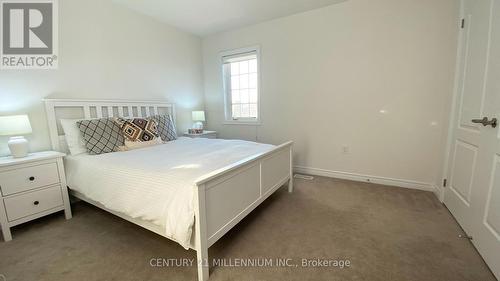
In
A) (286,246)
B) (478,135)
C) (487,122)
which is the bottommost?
(286,246)

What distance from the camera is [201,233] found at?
3.99 feet

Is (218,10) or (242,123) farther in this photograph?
(242,123)

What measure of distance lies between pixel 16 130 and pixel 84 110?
0.71 meters

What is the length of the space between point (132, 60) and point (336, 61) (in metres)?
2.95

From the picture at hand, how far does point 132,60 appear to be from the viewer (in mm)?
2957

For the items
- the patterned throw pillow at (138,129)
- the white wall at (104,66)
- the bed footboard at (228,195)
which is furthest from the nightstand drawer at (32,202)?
the bed footboard at (228,195)

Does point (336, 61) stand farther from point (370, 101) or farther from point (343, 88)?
point (370, 101)

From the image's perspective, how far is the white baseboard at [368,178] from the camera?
2602mm

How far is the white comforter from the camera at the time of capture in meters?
1.24

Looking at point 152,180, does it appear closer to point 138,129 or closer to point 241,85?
point 138,129

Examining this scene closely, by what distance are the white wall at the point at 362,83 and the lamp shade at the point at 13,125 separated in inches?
115

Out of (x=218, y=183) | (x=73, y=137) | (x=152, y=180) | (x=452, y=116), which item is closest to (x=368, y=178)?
(x=452, y=116)

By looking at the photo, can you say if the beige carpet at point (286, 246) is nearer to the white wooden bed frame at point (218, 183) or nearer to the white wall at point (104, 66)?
the white wooden bed frame at point (218, 183)

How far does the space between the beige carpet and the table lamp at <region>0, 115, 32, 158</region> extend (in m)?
0.73
